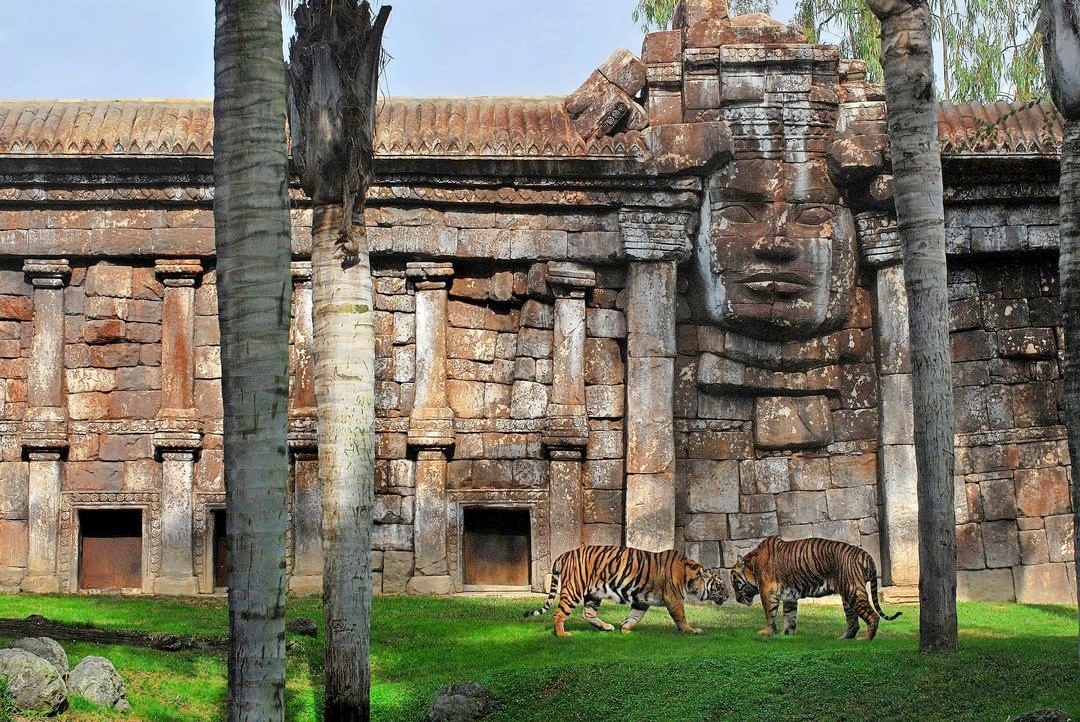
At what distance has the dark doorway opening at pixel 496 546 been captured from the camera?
1664cm

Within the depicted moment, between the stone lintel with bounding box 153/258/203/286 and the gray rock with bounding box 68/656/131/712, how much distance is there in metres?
7.14

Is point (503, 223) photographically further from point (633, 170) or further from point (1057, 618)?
point (1057, 618)

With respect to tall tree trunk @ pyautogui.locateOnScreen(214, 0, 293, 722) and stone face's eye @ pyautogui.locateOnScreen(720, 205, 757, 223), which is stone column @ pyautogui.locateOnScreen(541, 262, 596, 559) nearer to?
stone face's eye @ pyautogui.locateOnScreen(720, 205, 757, 223)

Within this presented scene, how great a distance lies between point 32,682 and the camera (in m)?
9.27

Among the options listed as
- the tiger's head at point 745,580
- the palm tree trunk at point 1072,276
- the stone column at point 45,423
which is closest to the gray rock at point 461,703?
the tiger's head at point 745,580

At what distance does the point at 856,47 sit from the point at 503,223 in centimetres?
1217

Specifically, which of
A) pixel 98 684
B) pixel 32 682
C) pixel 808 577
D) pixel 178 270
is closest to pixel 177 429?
pixel 178 270

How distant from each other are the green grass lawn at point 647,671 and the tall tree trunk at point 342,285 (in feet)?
5.01

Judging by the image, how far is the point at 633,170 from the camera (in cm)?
1644

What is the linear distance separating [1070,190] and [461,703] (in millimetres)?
5810

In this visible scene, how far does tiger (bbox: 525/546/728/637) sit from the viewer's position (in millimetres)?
12969

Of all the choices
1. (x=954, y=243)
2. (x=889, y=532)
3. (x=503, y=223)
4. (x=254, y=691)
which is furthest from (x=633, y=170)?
→ (x=254, y=691)

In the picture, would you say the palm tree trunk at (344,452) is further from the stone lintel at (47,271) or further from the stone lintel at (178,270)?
the stone lintel at (47,271)

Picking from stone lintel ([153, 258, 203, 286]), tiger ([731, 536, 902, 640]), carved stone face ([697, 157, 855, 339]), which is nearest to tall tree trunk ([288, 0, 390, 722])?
tiger ([731, 536, 902, 640])
